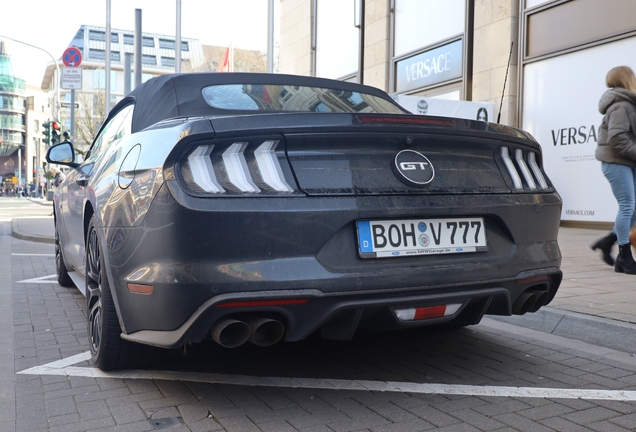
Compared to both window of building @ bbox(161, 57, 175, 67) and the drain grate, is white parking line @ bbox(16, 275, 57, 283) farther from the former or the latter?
window of building @ bbox(161, 57, 175, 67)

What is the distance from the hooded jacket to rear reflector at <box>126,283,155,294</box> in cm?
468

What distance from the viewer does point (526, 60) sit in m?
12.8

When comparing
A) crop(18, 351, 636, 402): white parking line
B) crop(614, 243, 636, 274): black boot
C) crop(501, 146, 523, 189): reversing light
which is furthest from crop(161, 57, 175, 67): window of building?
crop(501, 146, 523, 189): reversing light

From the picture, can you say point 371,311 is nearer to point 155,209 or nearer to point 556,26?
point 155,209

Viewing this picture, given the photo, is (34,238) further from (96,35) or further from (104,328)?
(96,35)

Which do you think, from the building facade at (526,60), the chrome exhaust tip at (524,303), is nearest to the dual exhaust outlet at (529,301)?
the chrome exhaust tip at (524,303)

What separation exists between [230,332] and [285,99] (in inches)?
60.7

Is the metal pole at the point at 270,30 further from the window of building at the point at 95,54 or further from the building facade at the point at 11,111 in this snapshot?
the building facade at the point at 11,111

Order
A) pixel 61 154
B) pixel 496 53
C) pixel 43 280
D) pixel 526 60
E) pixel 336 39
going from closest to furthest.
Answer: pixel 61 154 < pixel 43 280 < pixel 526 60 < pixel 496 53 < pixel 336 39

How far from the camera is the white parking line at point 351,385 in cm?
297

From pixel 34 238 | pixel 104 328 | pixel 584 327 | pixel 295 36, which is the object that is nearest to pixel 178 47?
pixel 295 36

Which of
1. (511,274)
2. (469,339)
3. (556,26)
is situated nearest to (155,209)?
(511,274)

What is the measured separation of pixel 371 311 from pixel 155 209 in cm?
94

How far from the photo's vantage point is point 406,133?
9.48 feet
